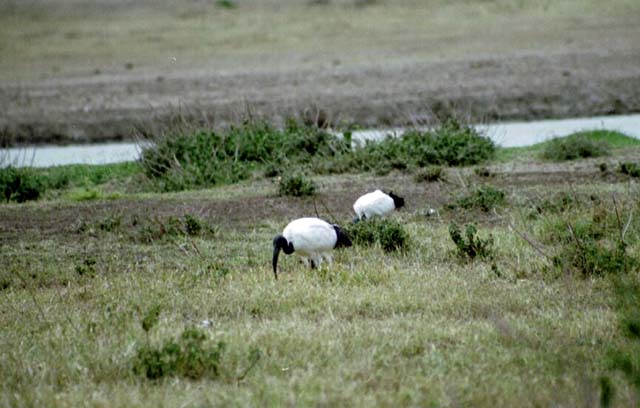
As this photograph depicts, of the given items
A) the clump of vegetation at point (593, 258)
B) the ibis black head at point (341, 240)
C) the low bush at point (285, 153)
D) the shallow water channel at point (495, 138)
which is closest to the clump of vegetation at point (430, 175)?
the low bush at point (285, 153)

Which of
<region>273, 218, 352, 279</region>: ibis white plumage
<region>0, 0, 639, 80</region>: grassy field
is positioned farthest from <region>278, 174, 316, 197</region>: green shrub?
<region>0, 0, 639, 80</region>: grassy field

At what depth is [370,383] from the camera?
5906mm

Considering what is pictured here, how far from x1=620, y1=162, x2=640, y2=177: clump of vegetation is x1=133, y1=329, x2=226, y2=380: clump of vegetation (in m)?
→ 8.71

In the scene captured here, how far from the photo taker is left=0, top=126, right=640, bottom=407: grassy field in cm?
585

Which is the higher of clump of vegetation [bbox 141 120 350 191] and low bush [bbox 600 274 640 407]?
low bush [bbox 600 274 640 407]

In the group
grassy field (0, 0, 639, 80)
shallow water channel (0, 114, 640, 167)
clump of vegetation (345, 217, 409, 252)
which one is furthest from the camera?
grassy field (0, 0, 639, 80)

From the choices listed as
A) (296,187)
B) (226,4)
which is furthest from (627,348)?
(226,4)

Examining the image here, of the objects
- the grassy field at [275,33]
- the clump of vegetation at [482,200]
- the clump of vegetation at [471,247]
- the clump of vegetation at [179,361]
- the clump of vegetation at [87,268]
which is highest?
the clump of vegetation at [179,361]

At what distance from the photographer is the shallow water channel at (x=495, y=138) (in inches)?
765

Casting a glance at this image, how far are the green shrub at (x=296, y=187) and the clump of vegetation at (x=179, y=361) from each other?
6786mm

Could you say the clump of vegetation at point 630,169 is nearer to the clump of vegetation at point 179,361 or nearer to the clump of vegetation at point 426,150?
the clump of vegetation at point 426,150

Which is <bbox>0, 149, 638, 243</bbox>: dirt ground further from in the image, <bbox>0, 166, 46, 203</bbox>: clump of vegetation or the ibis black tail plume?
the ibis black tail plume

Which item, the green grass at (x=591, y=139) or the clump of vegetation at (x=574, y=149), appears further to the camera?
the green grass at (x=591, y=139)

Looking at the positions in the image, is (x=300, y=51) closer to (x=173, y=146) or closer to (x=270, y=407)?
(x=173, y=146)
